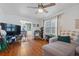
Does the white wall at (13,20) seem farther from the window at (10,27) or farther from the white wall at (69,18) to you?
the white wall at (69,18)

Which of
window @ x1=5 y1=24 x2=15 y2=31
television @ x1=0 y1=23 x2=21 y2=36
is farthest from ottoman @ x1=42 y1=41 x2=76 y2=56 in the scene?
window @ x1=5 y1=24 x2=15 y2=31

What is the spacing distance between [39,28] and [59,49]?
0.56 meters

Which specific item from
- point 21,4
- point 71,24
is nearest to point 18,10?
point 21,4

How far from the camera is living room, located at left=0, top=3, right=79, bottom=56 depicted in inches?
79.9

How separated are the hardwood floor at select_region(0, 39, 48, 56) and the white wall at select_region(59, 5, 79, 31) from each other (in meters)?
0.50

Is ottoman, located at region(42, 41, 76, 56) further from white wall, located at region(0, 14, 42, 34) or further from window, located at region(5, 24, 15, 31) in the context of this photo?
window, located at region(5, 24, 15, 31)

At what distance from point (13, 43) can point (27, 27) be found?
41 centimetres

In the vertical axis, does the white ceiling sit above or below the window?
above

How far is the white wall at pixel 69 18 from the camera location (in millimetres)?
1999

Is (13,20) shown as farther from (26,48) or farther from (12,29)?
(26,48)

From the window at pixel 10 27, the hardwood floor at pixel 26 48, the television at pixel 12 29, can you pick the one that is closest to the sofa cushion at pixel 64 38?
the hardwood floor at pixel 26 48

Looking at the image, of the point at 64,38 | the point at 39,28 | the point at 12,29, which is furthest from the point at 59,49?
the point at 12,29

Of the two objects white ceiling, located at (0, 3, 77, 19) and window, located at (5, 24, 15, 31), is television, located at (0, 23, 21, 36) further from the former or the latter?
white ceiling, located at (0, 3, 77, 19)

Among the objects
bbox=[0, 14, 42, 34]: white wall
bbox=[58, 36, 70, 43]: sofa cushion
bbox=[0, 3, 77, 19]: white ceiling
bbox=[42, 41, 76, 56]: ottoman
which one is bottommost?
bbox=[42, 41, 76, 56]: ottoman
